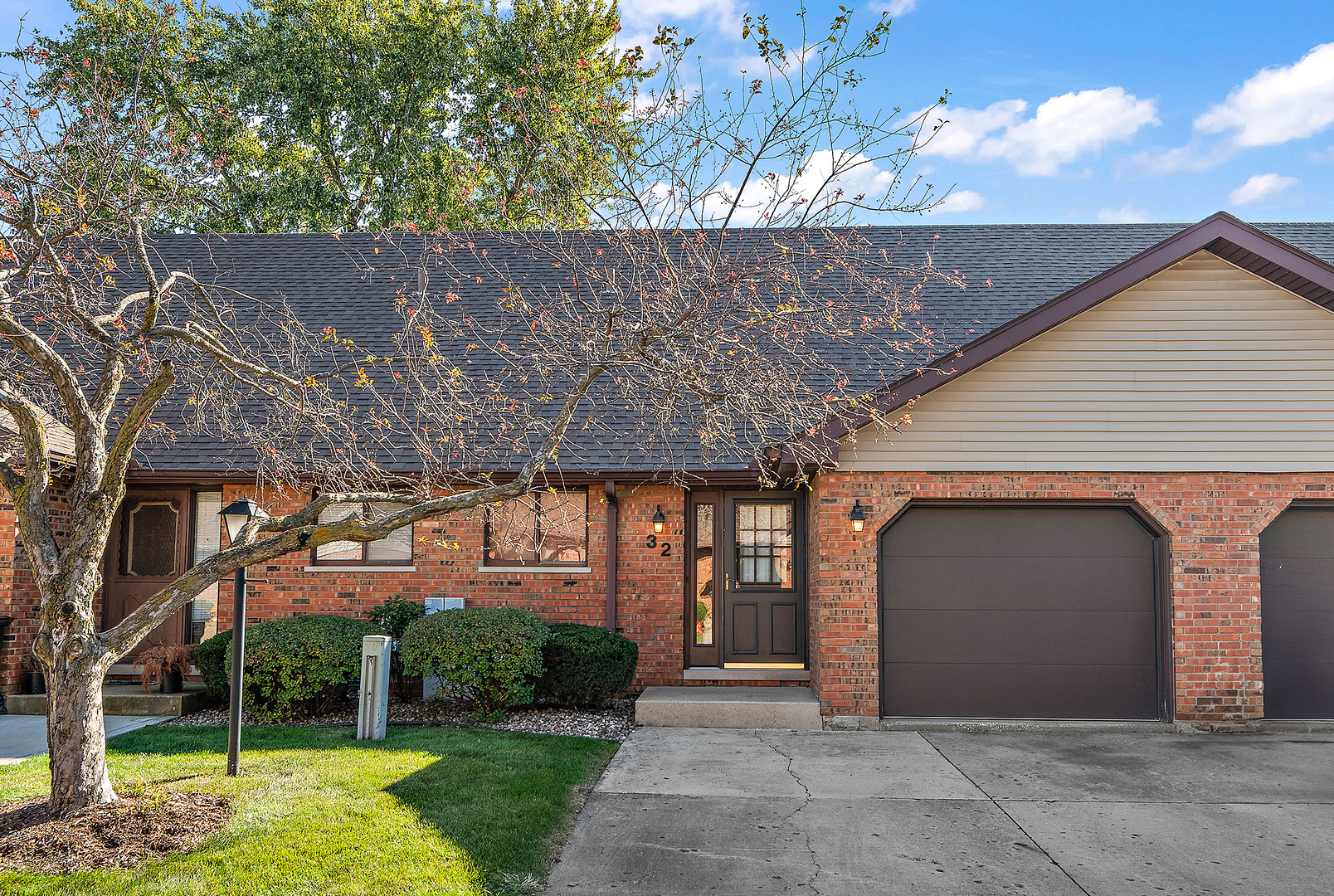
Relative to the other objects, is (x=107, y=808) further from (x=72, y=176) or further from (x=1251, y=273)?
(x=1251, y=273)

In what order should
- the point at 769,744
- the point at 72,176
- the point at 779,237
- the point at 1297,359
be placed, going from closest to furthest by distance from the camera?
the point at 72,176
the point at 769,744
the point at 1297,359
the point at 779,237

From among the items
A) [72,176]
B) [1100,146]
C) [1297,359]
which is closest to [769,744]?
[1297,359]

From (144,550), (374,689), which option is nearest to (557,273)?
(144,550)

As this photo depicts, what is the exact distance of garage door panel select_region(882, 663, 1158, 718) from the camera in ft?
30.5

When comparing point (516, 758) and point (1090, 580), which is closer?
point (516, 758)

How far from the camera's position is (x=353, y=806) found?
5.72 m

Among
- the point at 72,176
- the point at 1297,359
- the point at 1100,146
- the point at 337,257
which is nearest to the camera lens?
the point at 72,176

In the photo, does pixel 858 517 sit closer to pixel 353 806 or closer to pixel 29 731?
pixel 353 806

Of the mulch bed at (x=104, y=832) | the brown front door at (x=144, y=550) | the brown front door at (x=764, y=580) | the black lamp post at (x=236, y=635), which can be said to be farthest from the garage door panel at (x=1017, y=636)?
the brown front door at (x=144, y=550)

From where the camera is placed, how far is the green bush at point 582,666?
30.5 feet

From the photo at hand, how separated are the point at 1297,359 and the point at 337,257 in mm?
13875

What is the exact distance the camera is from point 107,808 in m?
5.34

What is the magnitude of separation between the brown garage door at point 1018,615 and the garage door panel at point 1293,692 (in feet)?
3.97

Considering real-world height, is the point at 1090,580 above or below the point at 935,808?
above
